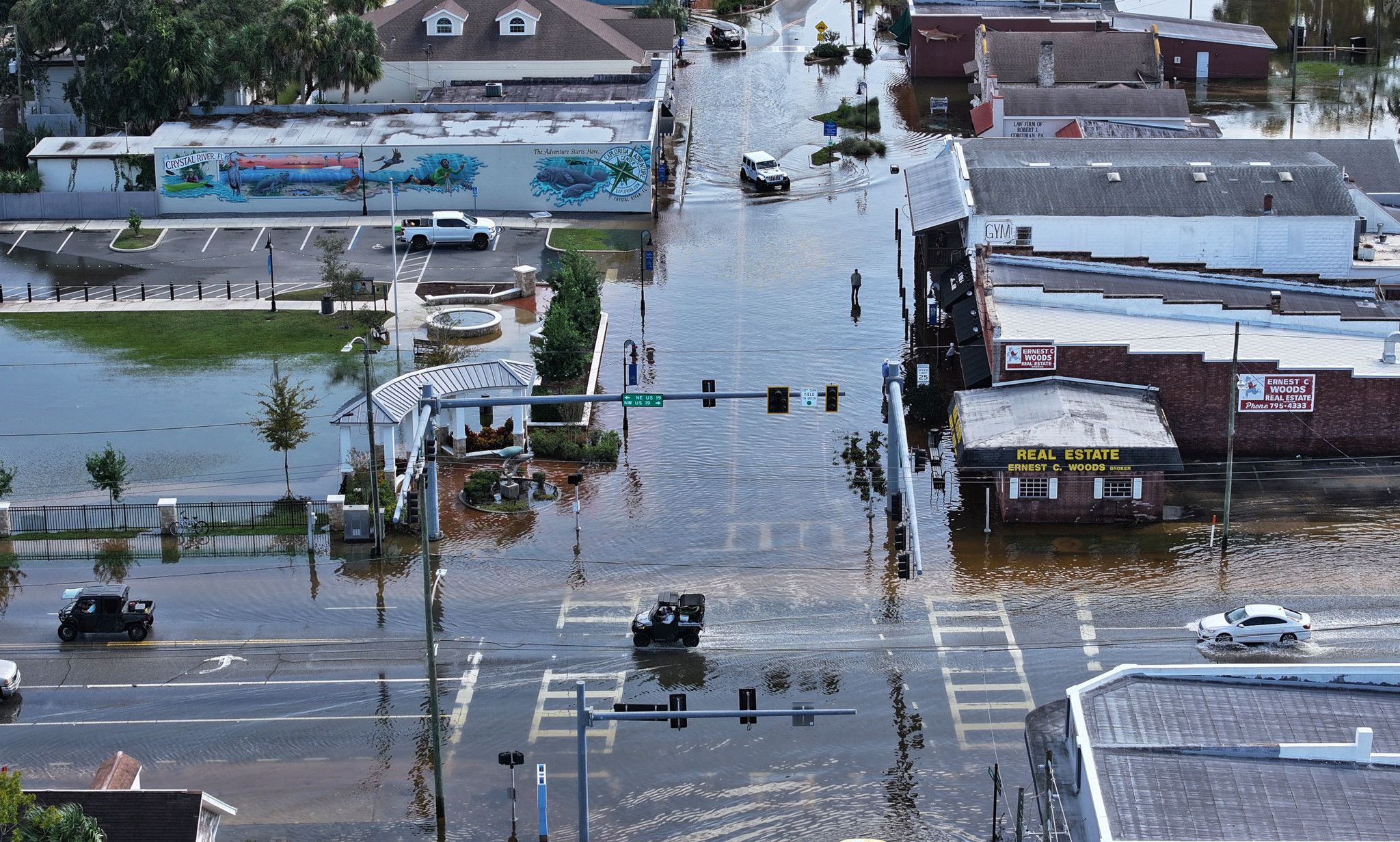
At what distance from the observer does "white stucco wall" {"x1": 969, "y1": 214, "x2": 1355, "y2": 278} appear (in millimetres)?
81938

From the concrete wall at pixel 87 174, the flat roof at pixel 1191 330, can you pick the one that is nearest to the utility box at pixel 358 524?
the flat roof at pixel 1191 330

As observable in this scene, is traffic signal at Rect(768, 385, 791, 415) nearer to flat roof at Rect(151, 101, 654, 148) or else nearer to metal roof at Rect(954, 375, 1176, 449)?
metal roof at Rect(954, 375, 1176, 449)

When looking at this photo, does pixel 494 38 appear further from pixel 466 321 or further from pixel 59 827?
pixel 59 827

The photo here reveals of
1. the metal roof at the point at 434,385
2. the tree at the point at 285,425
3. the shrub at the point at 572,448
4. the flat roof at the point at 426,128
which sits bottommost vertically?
the shrub at the point at 572,448

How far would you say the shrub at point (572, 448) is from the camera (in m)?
70.9

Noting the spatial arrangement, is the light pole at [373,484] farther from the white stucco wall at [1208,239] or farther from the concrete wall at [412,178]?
the concrete wall at [412,178]

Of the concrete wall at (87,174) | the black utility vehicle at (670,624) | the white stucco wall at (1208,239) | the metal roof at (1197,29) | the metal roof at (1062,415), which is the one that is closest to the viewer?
the black utility vehicle at (670,624)

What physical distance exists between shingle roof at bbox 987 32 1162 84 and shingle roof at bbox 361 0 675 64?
77.2 feet

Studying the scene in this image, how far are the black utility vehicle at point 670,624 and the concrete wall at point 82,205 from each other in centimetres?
5741

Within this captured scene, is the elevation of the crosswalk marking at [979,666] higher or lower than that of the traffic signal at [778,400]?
lower

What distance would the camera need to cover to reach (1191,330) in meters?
72.3

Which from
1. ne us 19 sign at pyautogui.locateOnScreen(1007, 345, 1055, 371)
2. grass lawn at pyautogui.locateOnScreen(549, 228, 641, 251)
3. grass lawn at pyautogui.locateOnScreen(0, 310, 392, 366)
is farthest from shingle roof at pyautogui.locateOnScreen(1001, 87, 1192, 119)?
grass lawn at pyautogui.locateOnScreen(0, 310, 392, 366)

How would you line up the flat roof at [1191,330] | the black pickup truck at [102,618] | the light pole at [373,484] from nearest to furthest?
the black pickup truck at [102,618]
the light pole at [373,484]
the flat roof at [1191,330]

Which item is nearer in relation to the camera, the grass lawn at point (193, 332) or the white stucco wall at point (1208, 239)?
the white stucco wall at point (1208, 239)
